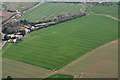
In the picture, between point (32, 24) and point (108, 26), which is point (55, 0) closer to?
point (32, 24)

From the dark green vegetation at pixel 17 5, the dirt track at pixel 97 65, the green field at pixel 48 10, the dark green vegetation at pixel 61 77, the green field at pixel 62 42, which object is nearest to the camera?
the dark green vegetation at pixel 61 77

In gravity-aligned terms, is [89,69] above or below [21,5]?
below

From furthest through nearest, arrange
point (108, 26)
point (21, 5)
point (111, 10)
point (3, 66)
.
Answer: point (21, 5) → point (111, 10) → point (108, 26) → point (3, 66)

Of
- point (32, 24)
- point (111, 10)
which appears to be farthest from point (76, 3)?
point (32, 24)

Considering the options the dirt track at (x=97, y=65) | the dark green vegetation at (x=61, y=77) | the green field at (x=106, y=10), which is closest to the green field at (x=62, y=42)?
the dirt track at (x=97, y=65)

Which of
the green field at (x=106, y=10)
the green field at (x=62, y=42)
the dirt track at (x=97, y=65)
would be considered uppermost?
the green field at (x=106, y=10)

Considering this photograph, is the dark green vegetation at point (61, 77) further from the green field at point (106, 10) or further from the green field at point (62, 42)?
the green field at point (106, 10)

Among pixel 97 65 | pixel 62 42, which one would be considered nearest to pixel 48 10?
pixel 62 42
